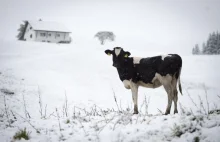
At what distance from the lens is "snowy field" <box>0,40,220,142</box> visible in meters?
4.90

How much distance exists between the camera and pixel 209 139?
424cm

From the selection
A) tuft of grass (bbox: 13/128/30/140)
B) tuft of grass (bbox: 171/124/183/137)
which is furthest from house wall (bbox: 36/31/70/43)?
tuft of grass (bbox: 171/124/183/137)

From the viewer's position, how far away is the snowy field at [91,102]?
4.90 m

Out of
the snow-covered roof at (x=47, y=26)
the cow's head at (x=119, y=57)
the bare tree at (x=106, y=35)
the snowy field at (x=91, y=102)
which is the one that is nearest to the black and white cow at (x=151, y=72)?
the cow's head at (x=119, y=57)

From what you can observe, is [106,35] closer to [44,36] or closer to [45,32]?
[45,32]

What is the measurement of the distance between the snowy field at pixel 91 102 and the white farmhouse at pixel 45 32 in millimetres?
11223

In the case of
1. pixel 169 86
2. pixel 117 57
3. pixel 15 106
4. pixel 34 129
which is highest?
pixel 117 57

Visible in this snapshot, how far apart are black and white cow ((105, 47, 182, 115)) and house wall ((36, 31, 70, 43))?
63657mm

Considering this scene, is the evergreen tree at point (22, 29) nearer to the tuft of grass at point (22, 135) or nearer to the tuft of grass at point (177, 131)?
the tuft of grass at point (22, 135)

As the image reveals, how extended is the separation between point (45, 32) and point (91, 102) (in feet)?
174

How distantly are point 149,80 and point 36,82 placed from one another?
767 inches

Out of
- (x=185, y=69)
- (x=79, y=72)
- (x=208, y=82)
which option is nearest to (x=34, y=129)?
(x=79, y=72)

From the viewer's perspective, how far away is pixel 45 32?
68750 mm

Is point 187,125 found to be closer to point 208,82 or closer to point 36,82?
point 36,82
